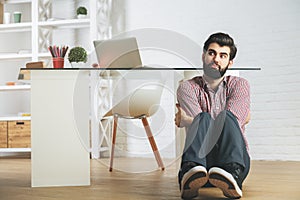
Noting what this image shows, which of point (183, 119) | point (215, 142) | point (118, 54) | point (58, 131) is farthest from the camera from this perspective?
point (118, 54)

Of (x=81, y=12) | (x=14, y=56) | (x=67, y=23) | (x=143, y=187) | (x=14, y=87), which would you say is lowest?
(x=143, y=187)

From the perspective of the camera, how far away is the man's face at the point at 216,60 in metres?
2.55

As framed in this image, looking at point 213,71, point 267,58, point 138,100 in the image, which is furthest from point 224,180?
point 267,58

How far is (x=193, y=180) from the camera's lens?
224 centimetres

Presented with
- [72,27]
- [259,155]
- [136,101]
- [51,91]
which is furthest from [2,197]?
[72,27]

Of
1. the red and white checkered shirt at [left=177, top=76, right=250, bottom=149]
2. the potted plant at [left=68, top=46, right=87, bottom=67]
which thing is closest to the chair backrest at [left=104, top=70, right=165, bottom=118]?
the potted plant at [left=68, top=46, right=87, bottom=67]

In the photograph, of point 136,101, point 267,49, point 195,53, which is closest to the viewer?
point 136,101

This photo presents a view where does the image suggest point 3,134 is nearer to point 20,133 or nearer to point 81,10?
point 20,133

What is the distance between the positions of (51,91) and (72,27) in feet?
8.07

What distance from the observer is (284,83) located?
432cm

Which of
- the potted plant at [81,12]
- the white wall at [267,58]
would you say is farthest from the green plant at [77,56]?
the potted plant at [81,12]

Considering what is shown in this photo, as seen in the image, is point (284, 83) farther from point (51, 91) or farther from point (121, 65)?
point (51, 91)

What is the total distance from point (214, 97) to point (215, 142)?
0.96 ft

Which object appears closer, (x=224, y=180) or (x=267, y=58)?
(x=224, y=180)
